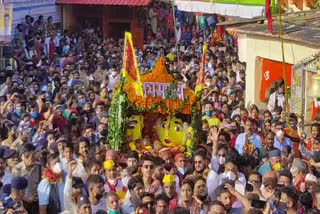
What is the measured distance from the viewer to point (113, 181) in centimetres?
967

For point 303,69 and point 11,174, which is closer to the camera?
point 11,174

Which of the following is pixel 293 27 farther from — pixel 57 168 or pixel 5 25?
pixel 5 25

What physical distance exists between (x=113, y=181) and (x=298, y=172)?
81.6 inches

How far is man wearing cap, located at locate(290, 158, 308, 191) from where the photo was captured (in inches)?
368

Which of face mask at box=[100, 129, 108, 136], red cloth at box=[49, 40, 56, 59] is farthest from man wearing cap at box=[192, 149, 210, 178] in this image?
red cloth at box=[49, 40, 56, 59]

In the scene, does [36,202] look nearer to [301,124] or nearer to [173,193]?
[173,193]

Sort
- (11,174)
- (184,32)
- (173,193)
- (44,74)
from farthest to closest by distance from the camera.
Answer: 1. (184,32)
2. (44,74)
3. (11,174)
4. (173,193)

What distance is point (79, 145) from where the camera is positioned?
10898 millimetres

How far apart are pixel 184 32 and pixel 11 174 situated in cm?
1875

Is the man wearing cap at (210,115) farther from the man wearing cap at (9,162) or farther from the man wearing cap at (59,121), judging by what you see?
the man wearing cap at (9,162)

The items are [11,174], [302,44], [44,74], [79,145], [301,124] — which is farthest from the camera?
[44,74]

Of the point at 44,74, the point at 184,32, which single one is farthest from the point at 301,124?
the point at 184,32

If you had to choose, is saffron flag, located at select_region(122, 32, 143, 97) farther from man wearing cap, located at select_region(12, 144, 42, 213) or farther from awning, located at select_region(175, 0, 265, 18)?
awning, located at select_region(175, 0, 265, 18)

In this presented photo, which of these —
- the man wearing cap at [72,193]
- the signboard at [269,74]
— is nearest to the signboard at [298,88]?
the signboard at [269,74]
